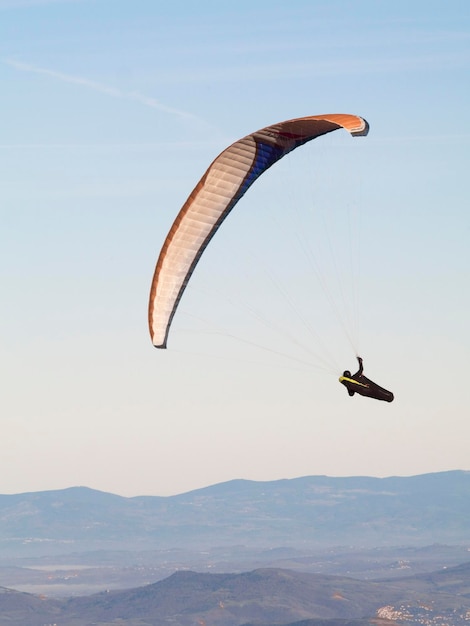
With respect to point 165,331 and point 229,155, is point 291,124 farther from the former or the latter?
point 165,331

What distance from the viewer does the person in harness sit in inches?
2591

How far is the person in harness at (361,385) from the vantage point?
6581cm

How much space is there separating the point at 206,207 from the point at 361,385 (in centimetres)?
1375

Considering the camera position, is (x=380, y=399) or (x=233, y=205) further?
(x=233, y=205)

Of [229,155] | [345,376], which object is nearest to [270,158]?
[229,155]

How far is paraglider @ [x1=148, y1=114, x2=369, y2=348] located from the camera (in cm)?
7038

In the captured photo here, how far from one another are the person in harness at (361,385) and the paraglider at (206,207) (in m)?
11.1

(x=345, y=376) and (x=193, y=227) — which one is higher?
(x=193, y=227)

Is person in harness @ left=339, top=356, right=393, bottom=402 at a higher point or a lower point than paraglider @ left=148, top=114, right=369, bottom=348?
lower

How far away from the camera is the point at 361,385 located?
66.4 metres

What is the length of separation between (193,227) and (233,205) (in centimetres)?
298

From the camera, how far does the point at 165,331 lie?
72.0m

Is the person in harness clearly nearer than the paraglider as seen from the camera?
Yes

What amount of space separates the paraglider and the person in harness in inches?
436
